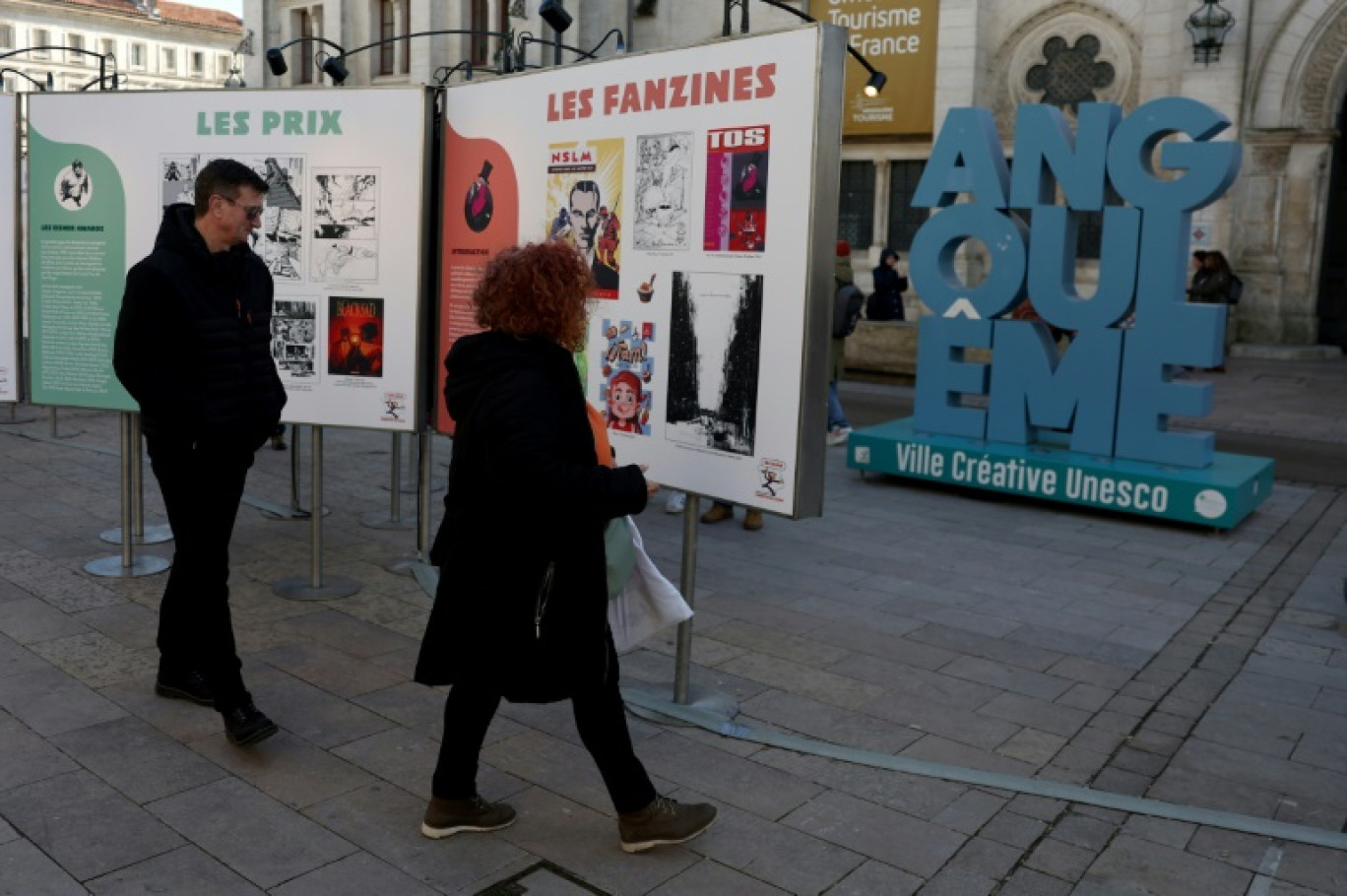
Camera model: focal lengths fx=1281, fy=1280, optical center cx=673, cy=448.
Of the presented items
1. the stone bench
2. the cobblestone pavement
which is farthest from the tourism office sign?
the cobblestone pavement

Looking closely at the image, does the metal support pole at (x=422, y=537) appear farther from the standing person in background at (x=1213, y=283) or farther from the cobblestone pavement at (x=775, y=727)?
the standing person in background at (x=1213, y=283)

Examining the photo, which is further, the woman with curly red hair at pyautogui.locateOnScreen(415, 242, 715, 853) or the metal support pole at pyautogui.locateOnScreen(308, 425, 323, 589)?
the metal support pole at pyautogui.locateOnScreen(308, 425, 323, 589)

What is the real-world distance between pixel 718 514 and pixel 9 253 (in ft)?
14.5

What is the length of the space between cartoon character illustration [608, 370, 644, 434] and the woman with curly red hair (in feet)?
3.98

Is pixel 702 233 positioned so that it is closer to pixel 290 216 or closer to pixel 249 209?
pixel 249 209

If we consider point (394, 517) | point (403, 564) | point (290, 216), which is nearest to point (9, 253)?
point (290, 216)

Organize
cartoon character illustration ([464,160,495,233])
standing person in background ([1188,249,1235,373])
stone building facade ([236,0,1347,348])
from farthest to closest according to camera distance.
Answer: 1. stone building facade ([236,0,1347,348])
2. standing person in background ([1188,249,1235,373])
3. cartoon character illustration ([464,160,495,233])

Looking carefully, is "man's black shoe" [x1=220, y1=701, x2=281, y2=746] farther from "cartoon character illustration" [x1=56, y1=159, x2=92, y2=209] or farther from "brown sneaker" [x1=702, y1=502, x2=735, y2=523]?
"brown sneaker" [x1=702, y1=502, x2=735, y2=523]

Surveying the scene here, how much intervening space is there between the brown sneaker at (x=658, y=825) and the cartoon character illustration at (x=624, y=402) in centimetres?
153

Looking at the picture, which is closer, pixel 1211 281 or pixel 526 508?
pixel 526 508

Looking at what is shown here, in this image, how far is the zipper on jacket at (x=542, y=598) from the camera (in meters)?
3.42

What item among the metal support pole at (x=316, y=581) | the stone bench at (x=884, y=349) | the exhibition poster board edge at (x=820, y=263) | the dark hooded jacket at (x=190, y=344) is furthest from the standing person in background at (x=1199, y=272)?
the dark hooded jacket at (x=190, y=344)

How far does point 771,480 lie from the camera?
4297 mm

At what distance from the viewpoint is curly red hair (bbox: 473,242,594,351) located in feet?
11.1
